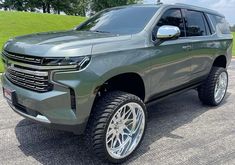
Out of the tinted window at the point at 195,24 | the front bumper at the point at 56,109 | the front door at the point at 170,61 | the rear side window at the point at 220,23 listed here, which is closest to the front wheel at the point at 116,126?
the front bumper at the point at 56,109

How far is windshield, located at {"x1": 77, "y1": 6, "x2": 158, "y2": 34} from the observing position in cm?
406

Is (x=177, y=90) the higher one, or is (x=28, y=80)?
(x=28, y=80)

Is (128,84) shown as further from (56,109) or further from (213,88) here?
(213,88)

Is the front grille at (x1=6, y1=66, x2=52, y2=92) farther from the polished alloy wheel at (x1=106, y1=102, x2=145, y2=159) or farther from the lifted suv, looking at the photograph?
the polished alloy wheel at (x1=106, y1=102, x2=145, y2=159)

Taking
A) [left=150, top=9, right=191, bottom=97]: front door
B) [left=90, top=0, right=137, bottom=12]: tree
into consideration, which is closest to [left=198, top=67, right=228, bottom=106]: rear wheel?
[left=150, top=9, right=191, bottom=97]: front door

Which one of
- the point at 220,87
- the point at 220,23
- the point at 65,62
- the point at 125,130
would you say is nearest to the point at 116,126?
the point at 125,130

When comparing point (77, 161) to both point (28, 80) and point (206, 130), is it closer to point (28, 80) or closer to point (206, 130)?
point (28, 80)

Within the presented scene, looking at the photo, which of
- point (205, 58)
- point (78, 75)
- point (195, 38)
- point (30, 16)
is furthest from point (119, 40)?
point (30, 16)

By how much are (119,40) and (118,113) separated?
2.87 ft

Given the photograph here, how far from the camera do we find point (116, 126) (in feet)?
11.5

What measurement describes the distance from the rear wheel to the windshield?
2.10 m

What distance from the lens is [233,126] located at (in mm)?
4812

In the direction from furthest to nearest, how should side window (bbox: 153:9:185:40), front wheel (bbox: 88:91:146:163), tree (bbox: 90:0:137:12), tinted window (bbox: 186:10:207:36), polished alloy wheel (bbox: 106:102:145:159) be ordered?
tree (bbox: 90:0:137:12) < tinted window (bbox: 186:10:207:36) < side window (bbox: 153:9:185:40) < polished alloy wheel (bbox: 106:102:145:159) < front wheel (bbox: 88:91:146:163)

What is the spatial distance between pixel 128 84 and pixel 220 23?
325 cm
